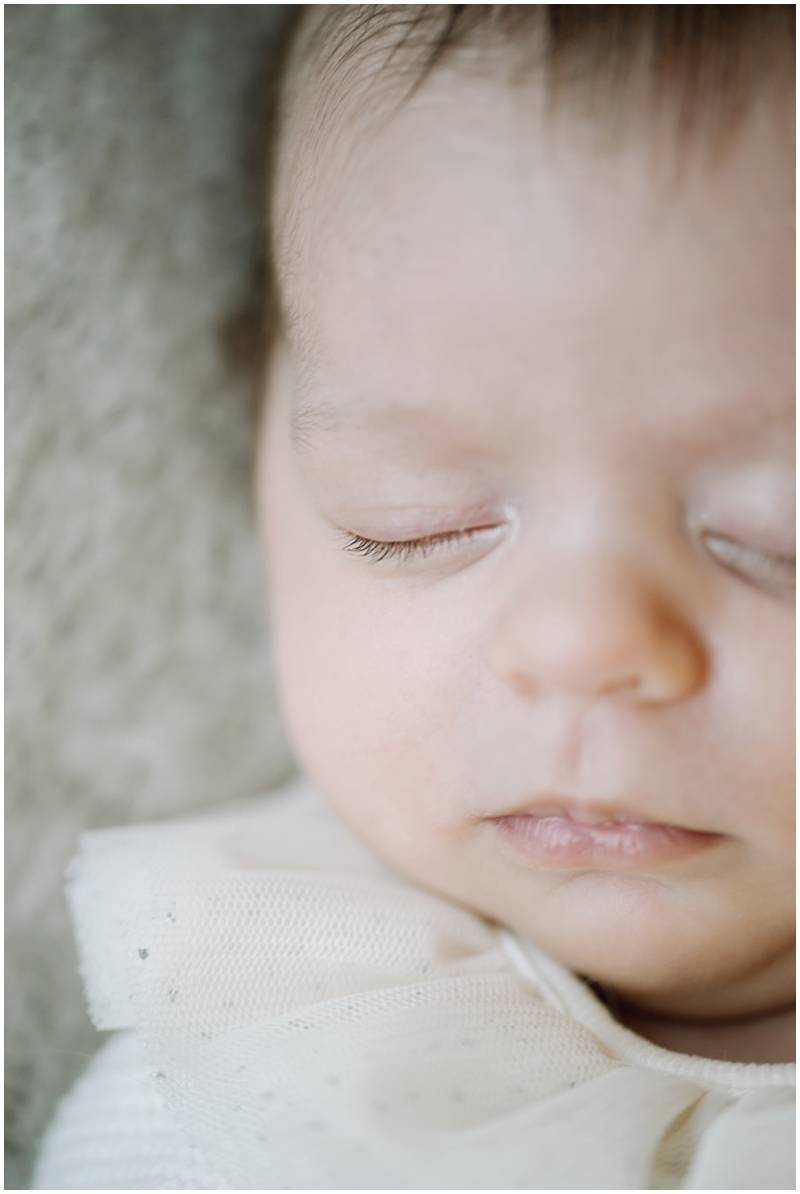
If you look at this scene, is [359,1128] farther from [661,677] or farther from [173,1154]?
[661,677]

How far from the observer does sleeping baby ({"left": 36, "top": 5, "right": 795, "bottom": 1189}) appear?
2.21 feet

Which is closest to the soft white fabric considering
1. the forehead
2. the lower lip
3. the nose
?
the lower lip

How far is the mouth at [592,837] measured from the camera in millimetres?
746

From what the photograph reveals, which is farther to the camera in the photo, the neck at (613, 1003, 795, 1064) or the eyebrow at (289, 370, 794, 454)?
the neck at (613, 1003, 795, 1064)

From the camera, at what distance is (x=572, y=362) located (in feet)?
2.23

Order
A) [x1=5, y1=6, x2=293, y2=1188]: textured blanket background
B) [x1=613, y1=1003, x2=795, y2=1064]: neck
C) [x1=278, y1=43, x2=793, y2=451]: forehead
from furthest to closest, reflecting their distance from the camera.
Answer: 1. [x1=5, y1=6, x2=293, y2=1188]: textured blanket background
2. [x1=613, y1=1003, x2=795, y2=1064]: neck
3. [x1=278, y1=43, x2=793, y2=451]: forehead

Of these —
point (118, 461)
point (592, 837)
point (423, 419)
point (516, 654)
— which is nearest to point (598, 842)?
point (592, 837)

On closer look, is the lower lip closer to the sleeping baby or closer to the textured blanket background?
the sleeping baby

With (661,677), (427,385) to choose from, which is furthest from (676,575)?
(427,385)

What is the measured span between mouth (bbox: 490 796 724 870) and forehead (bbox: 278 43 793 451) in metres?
0.26

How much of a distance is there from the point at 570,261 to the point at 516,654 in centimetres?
23

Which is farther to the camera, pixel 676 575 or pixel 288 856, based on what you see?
pixel 288 856

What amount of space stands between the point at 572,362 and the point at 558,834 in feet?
0.99

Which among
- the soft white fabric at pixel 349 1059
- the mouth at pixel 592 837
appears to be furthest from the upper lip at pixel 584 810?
the soft white fabric at pixel 349 1059
